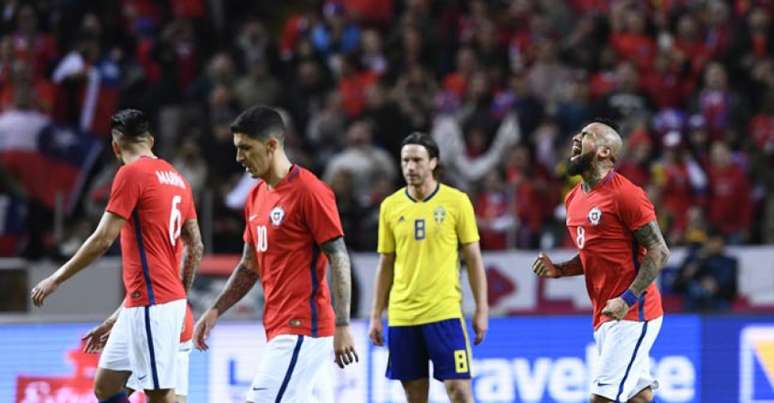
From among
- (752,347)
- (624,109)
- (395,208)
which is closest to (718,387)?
(752,347)

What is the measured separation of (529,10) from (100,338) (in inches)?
434

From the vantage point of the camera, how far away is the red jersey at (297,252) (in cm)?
837

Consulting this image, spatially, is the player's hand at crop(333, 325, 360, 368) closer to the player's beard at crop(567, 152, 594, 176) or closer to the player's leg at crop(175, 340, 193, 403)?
the player's leg at crop(175, 340, 193, 403)

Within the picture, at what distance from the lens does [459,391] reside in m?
10.6

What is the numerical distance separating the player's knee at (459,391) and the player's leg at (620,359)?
1.49 metres

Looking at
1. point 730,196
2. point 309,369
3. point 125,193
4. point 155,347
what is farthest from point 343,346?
point 730,196

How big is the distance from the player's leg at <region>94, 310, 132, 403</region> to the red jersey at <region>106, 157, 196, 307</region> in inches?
6.7

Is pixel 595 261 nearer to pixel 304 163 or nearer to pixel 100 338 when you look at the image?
pixel 100 338

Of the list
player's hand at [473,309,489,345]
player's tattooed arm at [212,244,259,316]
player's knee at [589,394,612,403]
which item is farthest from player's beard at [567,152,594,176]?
player's tattooed arm at [212,244,259,316]

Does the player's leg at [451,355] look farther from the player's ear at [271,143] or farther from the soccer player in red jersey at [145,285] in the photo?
the player's ear at [271,143]

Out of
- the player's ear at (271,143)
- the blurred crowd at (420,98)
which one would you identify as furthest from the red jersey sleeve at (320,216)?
the blurred crowd at (420,98)

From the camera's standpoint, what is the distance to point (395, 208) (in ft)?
35.6

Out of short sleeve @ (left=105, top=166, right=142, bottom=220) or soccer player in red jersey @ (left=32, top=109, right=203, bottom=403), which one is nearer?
short sleeve @ (left=105, top=166, right=142, bottom=220)

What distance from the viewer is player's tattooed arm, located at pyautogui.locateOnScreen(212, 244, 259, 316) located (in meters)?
9.01
